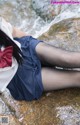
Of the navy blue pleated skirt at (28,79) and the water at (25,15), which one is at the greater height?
the navy blue pleated skirt at (28,79)

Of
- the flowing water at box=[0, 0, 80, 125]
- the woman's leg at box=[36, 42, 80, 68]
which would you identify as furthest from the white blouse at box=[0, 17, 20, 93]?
the flowing water at box=[0, 0, 80, 125]

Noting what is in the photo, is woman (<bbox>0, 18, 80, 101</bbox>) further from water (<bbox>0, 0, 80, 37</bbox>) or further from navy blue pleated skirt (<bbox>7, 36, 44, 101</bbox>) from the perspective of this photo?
water (<bbox>0, 0, 80, 37</bbox>)

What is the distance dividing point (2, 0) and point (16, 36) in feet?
6.64

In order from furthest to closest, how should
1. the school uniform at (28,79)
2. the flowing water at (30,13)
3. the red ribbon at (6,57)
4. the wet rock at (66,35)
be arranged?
the flowing water at (30,13) < the wet rock at (66,35) < the school uniform at (28,79) < the red ribbon at (6,57)

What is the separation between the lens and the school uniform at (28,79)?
2.49 m

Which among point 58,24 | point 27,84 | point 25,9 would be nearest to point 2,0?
point 25,9

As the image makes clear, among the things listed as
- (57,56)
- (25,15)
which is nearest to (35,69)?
(57,56)

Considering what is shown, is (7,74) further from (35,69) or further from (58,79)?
(58,79)

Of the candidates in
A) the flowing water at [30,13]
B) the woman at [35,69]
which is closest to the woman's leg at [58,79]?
the woman at [35,69]

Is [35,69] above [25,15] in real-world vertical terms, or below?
above

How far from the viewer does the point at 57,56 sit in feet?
8.04

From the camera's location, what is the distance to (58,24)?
10.8 ft

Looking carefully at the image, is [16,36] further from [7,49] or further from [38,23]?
[38,23]

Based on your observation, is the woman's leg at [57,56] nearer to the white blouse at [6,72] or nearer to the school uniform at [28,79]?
the school uniform at [28,79]
